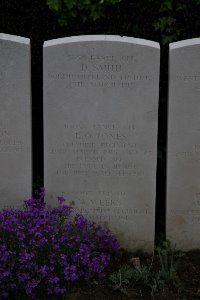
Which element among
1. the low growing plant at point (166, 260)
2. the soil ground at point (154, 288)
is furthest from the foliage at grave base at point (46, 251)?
the low growing plant at point (166, 260)

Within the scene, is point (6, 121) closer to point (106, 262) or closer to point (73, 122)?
point (73, 122)

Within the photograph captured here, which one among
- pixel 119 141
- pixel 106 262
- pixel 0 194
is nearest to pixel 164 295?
pixel 106 262

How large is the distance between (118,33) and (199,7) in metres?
0.72

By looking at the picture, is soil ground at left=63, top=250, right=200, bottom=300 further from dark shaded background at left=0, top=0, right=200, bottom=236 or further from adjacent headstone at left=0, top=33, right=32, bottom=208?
adjacent headstone at left=0, top=33, right=32, bottom=208

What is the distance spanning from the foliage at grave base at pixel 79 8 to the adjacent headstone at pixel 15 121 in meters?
0.61

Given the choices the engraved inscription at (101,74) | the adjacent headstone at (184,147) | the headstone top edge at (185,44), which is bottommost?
the adjacent headstone at (184,147)

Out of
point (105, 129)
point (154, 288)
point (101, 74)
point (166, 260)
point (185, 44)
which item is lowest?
point (154, 288)

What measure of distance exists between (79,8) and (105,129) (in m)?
1.10

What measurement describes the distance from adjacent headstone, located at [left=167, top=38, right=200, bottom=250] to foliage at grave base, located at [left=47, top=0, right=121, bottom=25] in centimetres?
78

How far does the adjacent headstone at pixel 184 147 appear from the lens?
4.45 metres

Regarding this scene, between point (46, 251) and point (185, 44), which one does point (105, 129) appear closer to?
point (185, 44)

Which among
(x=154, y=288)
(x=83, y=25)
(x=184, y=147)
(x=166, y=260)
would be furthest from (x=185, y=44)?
(x=154, y=288)

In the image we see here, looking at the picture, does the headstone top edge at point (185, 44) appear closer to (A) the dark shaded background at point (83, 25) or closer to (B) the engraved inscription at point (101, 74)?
(B) the engraved inscription at point (101, 74)

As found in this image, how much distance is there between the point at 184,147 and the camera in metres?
4.64
